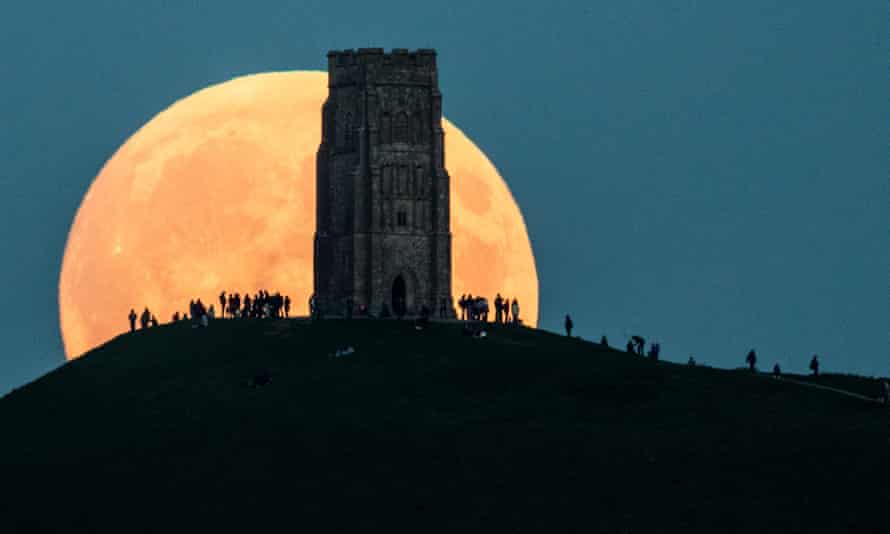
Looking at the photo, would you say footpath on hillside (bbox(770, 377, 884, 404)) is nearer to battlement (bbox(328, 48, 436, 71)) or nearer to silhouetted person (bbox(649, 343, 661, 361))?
silhouetted person (bbox(649, 343, 661, 361))

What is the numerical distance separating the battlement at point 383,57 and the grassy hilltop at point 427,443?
2552 centimetres

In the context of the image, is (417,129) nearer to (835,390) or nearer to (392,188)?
(392,188)

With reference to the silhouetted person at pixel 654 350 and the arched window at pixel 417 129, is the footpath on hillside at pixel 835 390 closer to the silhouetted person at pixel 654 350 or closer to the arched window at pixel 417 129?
the silhouetted person at pixel 654 350

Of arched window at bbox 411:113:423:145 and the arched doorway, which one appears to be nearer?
the arched doorway

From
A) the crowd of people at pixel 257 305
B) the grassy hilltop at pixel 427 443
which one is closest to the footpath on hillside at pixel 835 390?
the grassy hilltop at pixel 427 443

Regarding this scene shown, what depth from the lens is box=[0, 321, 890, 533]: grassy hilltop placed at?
8225 centimetres

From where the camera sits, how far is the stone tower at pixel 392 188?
129 meters

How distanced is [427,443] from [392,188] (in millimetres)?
41808

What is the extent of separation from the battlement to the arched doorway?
13.8m

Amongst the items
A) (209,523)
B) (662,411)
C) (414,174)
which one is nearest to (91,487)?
(209,523)

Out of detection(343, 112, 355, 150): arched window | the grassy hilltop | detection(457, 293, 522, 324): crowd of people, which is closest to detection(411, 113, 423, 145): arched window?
detection(343, 112, 355, 150): arched window

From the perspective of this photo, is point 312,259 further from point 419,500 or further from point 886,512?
point 886,512

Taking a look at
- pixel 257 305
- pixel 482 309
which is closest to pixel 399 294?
pixel 482 309

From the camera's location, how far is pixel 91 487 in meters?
88.2
